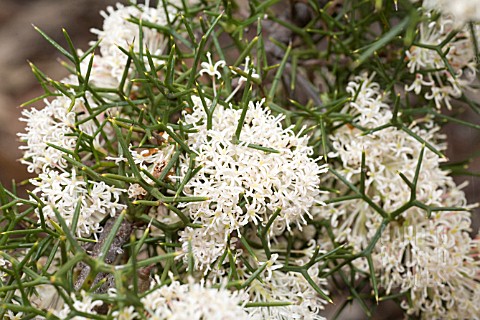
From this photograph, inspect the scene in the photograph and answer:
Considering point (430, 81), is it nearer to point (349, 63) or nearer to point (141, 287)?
point (349, 63)

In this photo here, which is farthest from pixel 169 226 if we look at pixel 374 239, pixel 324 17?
pixel 324 17

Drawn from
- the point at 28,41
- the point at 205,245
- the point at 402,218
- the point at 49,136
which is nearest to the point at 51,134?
the point at 49,136

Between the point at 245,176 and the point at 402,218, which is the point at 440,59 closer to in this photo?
the point at 402,218

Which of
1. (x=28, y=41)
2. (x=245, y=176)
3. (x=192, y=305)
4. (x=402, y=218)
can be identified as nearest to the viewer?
(x=192, y=305)

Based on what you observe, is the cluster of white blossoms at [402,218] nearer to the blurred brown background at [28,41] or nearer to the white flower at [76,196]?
the white flower at [76,196]

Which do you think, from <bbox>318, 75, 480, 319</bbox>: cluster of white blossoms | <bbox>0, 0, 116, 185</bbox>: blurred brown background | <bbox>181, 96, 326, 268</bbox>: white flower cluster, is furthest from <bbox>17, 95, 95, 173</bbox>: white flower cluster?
<bbox>0, 0, 116, 185</bbox>: blurred brown background

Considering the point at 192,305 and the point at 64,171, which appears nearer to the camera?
the point at 192,305
